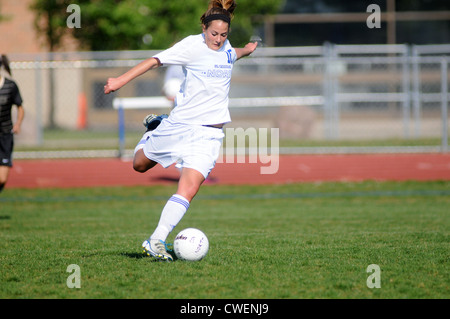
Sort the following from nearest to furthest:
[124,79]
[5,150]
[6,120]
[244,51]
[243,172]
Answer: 1. [124,79]
2. [244,51]
3. [5,150]
4. [6,120]
5. [243,172]

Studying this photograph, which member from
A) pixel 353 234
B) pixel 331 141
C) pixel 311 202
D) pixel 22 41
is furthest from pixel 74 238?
pixel 22 41

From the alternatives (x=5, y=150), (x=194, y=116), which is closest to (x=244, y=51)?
(x=194, y=116)

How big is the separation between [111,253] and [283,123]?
16760mm

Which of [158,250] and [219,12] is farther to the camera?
[219,12]

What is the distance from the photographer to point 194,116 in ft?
19.1

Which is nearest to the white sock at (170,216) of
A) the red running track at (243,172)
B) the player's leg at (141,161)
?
the player's leg at (141,161)

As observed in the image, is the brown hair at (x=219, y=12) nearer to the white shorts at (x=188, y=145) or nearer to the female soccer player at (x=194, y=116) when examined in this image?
the female soccer player at (x=194, y=116)

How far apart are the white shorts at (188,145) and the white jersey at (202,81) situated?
78mm

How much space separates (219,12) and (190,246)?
2175 millimetres

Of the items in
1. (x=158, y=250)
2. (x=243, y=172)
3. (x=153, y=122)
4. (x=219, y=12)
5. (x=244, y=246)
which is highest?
(x=219, y=12)

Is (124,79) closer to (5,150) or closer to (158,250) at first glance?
(158,250)

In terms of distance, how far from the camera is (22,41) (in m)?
33.8

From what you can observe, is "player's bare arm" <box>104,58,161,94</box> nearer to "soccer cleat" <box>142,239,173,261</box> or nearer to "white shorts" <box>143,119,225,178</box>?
"white shorts" <box>143,119,225,178</box>

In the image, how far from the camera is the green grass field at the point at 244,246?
464 centimetres
